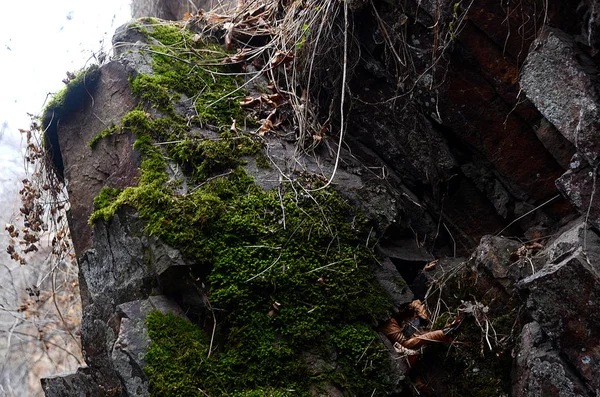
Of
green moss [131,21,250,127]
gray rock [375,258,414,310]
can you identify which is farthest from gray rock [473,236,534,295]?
green moss [131,21,250,127]

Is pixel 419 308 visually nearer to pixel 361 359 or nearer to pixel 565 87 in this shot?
pixel 361 359

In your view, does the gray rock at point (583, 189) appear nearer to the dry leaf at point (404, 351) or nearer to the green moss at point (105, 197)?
the dry leaf at point (404, 351)

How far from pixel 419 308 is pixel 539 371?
72 centimetres

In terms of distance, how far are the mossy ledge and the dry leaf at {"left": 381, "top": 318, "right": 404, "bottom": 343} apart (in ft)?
0.21

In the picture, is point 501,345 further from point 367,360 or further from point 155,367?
point 155,367

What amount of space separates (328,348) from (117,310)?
3.85 ft

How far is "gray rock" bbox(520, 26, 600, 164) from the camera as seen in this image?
2393mm

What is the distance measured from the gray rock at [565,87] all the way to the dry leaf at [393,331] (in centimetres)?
132

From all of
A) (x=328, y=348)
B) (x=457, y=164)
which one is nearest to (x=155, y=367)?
(x=328, y=348)

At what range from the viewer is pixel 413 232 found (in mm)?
3428

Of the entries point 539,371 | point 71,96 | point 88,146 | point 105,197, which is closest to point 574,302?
point 539,371

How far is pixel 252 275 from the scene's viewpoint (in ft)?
8.83

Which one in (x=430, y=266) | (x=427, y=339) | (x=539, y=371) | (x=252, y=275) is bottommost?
(x=539, y=371)

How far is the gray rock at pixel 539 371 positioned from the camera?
224 centimetres
